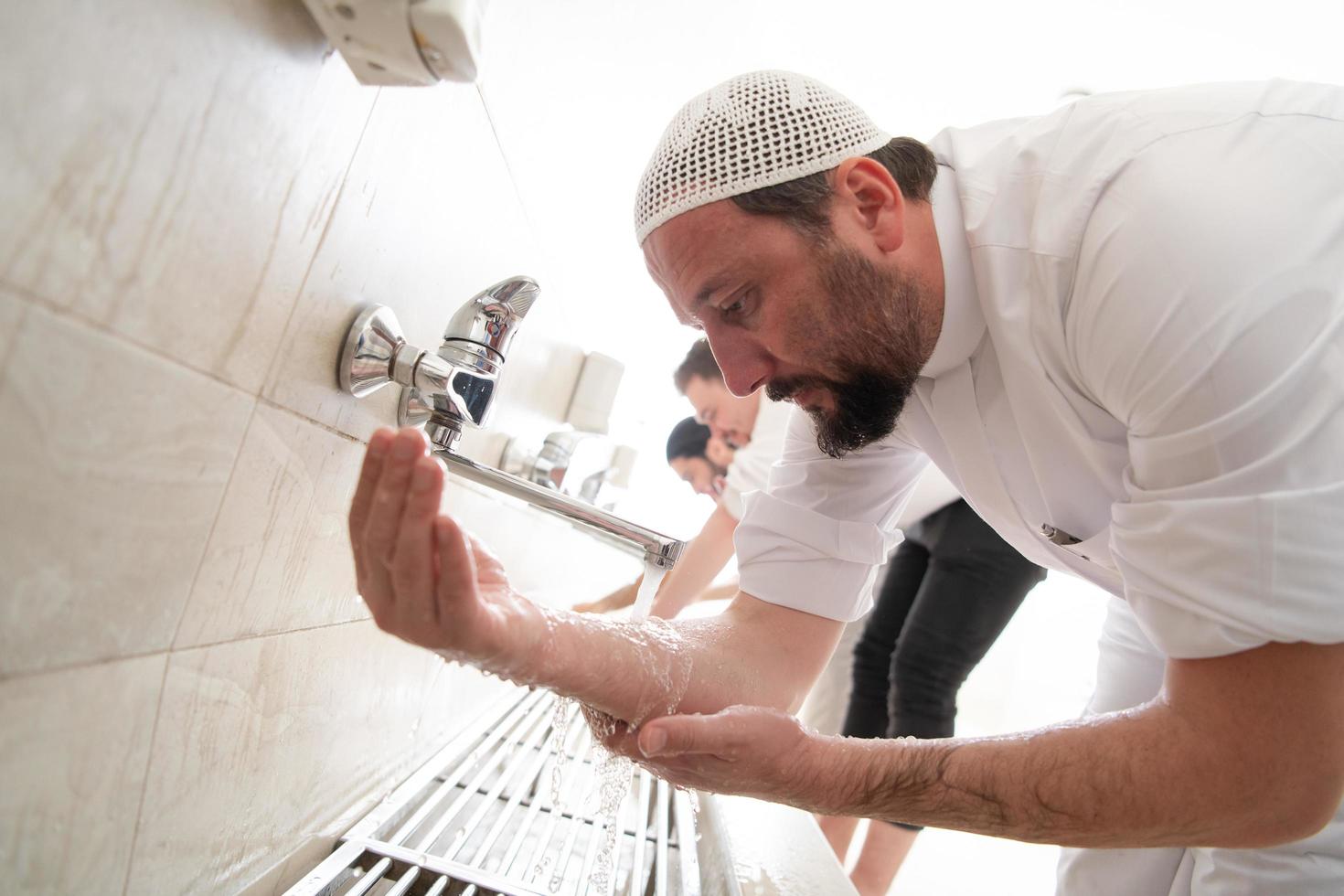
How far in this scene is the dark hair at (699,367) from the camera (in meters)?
1.85

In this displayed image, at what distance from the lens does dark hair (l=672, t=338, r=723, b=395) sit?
1.85 metres

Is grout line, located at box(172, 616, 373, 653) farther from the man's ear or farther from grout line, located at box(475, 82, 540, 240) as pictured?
the man's ear

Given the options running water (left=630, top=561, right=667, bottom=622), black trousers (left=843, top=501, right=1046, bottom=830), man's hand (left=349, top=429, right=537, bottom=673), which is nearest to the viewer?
man's hand (left=349, top=429, right=537, bottom=673)

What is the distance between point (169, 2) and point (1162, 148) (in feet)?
2.20

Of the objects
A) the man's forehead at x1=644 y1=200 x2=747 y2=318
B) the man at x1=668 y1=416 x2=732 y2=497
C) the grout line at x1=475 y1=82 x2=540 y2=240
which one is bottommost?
the man at x1=668 y1=416 x2=732 y2=497

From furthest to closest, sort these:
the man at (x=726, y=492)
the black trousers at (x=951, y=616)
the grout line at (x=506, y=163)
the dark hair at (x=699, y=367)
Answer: the dark hair at (x=699, y=367) → the man at (x=726, y=492) → the black trousers at (x=951, y=616) → the grout line at (x=506, y=163)

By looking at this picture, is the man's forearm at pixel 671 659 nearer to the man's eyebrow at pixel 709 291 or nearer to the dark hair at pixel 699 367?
the man's eyebrow at pixel 709 291

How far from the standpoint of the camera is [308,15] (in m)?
0.44

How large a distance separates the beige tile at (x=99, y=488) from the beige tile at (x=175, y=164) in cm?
2

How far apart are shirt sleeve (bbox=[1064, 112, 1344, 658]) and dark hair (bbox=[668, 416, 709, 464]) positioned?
1540 millimetres

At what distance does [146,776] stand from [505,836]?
45cm

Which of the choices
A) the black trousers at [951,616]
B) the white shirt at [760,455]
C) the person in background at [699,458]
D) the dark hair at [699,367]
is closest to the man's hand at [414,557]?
the black trousers at [951,616]

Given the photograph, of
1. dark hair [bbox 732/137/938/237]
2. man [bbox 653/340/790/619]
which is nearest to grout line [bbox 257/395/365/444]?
dark hair [bbox 732/137/938/237]

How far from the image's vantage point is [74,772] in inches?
15.1
